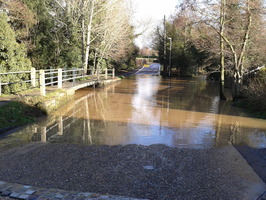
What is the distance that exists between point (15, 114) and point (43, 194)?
5.14m

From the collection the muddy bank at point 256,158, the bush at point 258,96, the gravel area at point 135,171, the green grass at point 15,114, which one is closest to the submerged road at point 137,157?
the gravel area at point 135,171

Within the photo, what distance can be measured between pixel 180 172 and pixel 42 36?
1883 centimetres

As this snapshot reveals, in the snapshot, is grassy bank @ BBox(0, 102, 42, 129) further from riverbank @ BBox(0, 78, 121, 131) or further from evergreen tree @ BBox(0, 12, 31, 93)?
evergreen tree @ BBox(0, 12, 31, 93)

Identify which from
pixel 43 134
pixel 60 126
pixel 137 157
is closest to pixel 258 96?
pixel 137 157

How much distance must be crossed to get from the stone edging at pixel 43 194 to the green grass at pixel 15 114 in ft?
12.8

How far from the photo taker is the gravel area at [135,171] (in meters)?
3.94

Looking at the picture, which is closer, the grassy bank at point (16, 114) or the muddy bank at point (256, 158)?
the muddy bank at point (256, 158)

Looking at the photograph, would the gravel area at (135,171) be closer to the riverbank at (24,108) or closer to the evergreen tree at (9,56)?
the riverbank at (24,108)

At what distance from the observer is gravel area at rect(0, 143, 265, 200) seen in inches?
155

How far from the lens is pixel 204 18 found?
13812mm

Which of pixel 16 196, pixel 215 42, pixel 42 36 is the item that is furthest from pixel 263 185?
pixel 42 36

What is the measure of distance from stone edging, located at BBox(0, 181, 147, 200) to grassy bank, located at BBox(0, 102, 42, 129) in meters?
3.85

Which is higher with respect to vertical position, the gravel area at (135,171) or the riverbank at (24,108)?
the riverbank at (24,108)

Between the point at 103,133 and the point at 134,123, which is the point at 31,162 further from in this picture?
the point at 134,123
